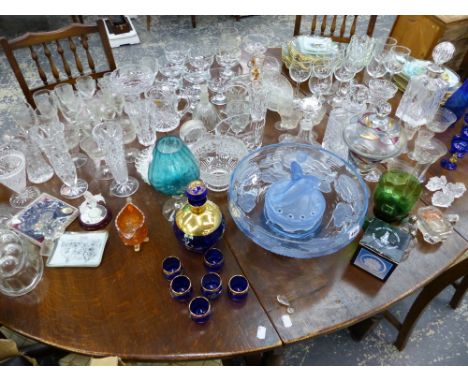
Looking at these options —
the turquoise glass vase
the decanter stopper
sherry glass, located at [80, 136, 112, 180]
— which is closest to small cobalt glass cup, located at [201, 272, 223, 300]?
the turquoise glass vase

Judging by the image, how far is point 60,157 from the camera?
1.12 meters

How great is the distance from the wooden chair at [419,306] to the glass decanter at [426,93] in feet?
1.93

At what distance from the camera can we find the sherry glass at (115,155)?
1074mm

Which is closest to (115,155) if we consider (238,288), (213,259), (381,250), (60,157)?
(60,157)

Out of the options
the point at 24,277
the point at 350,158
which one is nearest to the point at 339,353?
the point at 350,158

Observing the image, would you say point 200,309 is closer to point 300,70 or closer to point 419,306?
point 419,306

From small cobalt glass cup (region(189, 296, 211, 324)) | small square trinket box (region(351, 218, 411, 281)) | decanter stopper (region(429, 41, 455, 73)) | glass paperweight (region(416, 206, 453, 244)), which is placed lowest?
small cobalt glass cup (region(189, 296, 211, 324))

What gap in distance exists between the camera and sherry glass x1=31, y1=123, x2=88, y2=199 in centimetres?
109

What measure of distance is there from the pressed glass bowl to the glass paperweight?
595mm

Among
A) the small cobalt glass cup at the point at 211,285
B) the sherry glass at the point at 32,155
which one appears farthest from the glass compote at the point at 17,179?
the small cobalt glass cup at the point at 211,285

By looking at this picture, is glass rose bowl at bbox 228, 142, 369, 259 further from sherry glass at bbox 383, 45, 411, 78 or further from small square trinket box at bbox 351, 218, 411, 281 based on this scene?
sherry glass at bbox 383, 45, 411, 78

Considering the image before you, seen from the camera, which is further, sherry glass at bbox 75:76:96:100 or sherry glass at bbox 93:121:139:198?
sherry glass at bbox 75:76:96:100

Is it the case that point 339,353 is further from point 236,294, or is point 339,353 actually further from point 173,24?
point 173,24

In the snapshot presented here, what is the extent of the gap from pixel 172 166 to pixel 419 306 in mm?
1065
